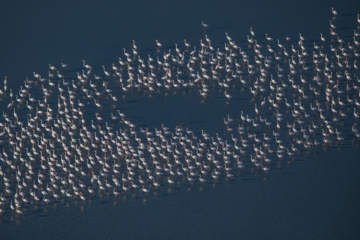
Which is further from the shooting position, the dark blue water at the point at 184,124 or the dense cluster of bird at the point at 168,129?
the dense cluster of bird at the point at 168,129

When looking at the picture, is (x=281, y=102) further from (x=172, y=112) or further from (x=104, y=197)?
(x=104, y=197)

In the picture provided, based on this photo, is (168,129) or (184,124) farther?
(184,124)

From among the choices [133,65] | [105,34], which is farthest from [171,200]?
[105,34]

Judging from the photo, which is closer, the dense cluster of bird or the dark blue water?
the dark blue water
